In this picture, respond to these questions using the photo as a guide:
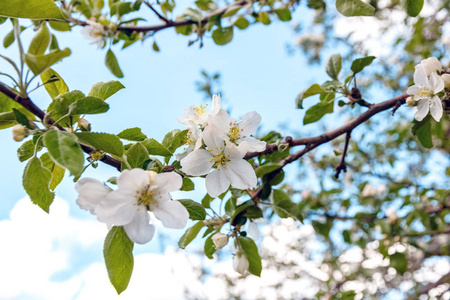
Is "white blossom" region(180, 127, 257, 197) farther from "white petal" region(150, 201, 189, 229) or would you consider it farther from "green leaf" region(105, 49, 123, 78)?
"green leaf" region(105, 49, 123, 78)

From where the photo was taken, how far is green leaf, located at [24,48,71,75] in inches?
29.8

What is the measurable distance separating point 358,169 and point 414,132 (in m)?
2.04

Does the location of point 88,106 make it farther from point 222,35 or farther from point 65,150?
point 222,35

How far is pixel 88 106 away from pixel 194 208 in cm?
36

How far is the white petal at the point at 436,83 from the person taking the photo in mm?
1242

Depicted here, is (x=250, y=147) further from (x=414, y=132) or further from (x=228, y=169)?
(x=414, y=132)

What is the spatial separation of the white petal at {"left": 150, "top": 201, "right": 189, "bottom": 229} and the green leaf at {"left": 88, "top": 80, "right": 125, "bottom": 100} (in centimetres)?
35

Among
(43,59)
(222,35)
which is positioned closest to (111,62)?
(222,35)

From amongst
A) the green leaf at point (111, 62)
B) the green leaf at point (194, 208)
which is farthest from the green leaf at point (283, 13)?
the green leaf at point (194, 208)

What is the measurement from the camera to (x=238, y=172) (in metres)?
1.05

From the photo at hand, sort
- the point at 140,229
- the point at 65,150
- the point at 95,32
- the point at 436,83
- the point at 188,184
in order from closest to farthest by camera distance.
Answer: the point at 65,150 → the point at 140,229 → the point at 188,184 → the point at 436,83 → the point at 95,32

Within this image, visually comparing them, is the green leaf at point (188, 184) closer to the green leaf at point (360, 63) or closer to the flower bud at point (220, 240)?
the flower bud at point (220, 240)

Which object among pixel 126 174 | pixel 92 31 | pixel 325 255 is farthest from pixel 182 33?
pixel 325 255

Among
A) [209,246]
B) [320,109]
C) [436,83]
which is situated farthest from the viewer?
[320,109]
